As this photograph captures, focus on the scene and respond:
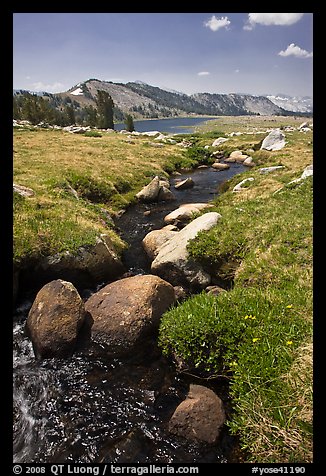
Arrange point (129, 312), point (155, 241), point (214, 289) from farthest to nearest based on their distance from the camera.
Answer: point (155, 241)
point (214, 289)
point (129, 312)

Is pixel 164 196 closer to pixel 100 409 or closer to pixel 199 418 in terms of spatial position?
pixel 100 409

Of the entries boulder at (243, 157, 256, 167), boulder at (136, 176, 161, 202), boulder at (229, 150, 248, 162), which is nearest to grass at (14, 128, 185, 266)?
boulder at (136, 176, 161, 202)

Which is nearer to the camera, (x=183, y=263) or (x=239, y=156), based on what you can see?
(x=183, y=263)

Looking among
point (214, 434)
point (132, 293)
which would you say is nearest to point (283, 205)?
point (132, 293)

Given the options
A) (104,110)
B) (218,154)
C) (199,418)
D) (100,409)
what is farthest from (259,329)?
(104,110)

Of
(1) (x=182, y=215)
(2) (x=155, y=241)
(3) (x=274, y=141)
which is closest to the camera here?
(2) (x=155, y=241)

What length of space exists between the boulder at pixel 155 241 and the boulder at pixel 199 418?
32.0ft

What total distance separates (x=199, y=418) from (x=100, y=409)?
2.90 m

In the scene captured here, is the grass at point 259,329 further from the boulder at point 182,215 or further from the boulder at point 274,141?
the boulder at point 274,141

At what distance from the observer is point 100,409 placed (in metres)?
8.09

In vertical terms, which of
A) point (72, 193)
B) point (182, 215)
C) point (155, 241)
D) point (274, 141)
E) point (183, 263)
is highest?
point (274, 141)

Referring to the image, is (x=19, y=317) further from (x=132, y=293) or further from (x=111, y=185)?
(x=111, y=185)

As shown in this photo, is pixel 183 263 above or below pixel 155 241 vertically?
below
